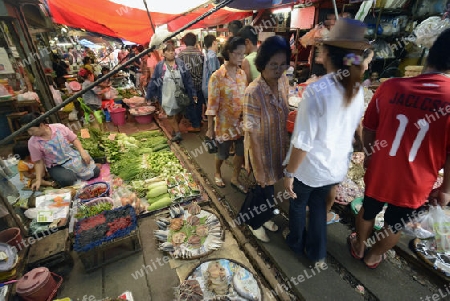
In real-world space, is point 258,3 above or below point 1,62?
above

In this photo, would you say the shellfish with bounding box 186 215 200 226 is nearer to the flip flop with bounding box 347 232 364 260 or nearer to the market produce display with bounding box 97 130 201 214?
the market produce display with bounding box 97 130 201 214

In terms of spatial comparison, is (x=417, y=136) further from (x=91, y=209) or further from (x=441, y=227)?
(x=91, y=209)

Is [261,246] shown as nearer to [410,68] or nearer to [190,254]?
[190,254]

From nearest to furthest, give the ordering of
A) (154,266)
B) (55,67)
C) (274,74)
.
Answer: (274,74)
(154,266)
(55,67)

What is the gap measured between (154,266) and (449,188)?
11.4ft

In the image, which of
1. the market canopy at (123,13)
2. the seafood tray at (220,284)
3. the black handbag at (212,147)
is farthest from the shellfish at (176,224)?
the market canopy at (123,13)

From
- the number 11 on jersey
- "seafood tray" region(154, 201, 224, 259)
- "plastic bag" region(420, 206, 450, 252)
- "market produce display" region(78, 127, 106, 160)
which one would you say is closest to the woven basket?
"seafood tray" region(154, 201, 224, 259)

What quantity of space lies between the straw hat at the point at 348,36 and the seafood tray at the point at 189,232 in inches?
111

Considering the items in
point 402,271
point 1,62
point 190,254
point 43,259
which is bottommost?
point 402,271

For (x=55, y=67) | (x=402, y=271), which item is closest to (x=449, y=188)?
(x=402, y=271)

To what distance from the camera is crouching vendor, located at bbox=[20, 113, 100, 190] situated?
13.2 feet

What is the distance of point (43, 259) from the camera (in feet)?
9.29

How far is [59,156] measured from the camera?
4.31 meters

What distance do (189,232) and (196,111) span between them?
13.3ft
